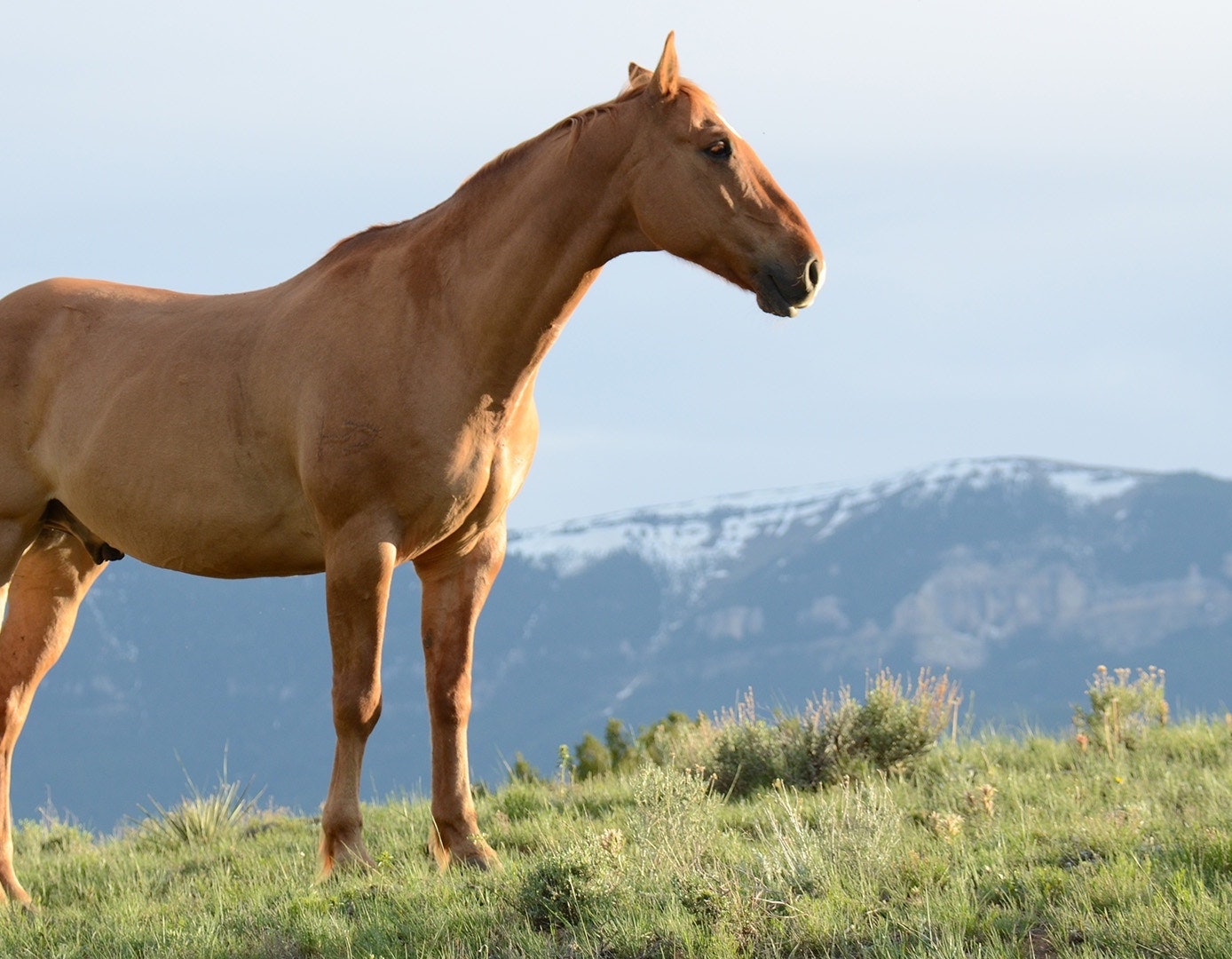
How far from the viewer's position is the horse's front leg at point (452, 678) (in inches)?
239

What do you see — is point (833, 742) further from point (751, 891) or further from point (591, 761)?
point (751, 891)

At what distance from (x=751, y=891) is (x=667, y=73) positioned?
9.76 feet

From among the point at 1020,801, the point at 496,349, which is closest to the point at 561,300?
the point at 496,349

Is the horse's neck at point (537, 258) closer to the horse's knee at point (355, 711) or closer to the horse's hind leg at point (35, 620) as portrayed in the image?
the horse's knee at point (355, 711)

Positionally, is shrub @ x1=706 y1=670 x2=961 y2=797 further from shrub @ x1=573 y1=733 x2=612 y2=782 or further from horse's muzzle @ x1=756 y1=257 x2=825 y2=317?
horse's muzzle @ x1=756 y1=257 x2=825 y2=317

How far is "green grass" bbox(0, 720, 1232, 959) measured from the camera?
4348 millimetres

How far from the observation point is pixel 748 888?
182 inches

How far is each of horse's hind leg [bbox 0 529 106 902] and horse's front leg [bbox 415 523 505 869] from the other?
2.06m

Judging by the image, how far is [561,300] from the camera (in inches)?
224

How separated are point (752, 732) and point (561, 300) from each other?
12.3 ft

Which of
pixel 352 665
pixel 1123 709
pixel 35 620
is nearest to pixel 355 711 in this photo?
pixel 352 665

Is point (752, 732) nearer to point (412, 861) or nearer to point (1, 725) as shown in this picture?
point (412, 861)

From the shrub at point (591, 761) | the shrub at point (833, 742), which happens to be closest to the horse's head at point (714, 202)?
the shrub at point (833, 742)

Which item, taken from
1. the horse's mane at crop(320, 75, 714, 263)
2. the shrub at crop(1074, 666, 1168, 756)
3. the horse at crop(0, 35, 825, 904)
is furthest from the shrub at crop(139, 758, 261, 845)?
the shrub at crop(1074, 666, 1168, 756)
